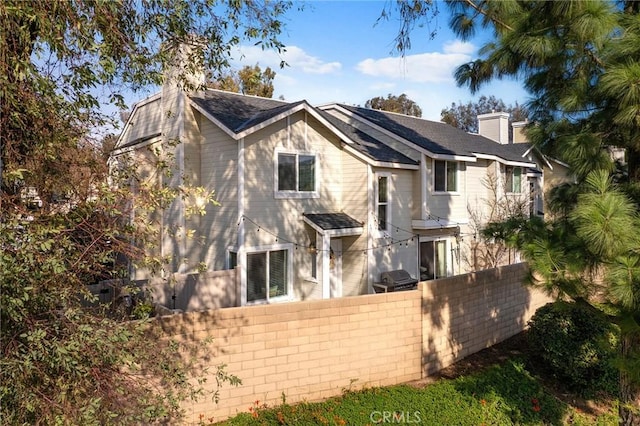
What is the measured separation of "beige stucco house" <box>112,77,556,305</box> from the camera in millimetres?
13062

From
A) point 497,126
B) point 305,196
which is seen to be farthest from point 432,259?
point 497,126

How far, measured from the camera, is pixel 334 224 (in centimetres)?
1413

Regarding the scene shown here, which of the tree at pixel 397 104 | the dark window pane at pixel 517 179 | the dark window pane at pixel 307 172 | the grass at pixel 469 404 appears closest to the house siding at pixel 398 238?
the dark window pane at pixel 307 172

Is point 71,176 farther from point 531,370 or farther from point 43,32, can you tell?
point 531,370

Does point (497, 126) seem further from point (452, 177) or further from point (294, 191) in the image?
point (294, 191)

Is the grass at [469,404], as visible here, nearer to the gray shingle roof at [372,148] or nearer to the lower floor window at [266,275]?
the lower floor window at [266,275]

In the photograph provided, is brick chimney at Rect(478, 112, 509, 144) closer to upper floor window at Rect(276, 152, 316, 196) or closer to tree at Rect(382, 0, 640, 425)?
upper floor window at Rect(276, 152, 316, 196)

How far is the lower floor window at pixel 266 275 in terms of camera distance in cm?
1289

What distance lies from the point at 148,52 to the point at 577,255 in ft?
19.3

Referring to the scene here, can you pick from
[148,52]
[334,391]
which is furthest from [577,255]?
[148,52]

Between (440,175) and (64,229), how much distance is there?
15.2m

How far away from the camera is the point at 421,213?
1638cm

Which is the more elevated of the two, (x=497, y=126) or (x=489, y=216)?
(x=497, y=126)

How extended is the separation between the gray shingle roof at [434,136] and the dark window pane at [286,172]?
5413mm
